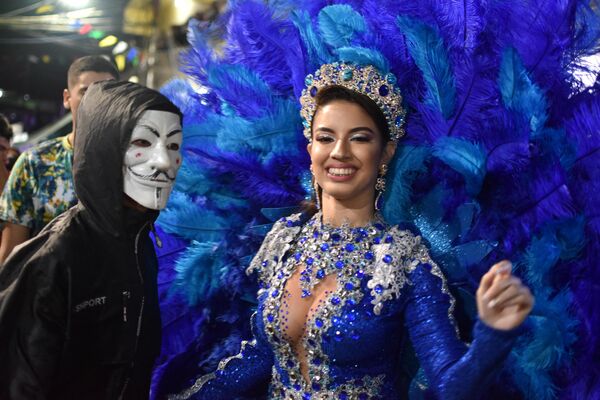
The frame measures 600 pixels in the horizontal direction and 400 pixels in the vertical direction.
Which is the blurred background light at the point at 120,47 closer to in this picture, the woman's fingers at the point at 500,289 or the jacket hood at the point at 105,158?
the jacket hood at the point at 105,158

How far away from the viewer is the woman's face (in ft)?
6.39

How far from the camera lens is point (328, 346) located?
1.88 metres

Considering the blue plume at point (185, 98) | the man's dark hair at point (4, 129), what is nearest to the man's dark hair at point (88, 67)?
the blue plume at point (185, 98)

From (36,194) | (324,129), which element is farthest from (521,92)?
(36,194)

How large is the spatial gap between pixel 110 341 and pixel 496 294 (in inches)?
35.5

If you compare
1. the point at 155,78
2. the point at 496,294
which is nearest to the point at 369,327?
the point at 496,294

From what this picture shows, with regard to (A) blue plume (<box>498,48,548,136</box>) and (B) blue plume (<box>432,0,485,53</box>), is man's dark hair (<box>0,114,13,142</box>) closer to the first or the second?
(B) blue plume (<box>432,0,485,53</box>)

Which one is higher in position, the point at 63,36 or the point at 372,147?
the point at 63,36

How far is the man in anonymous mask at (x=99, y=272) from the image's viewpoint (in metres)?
1.56

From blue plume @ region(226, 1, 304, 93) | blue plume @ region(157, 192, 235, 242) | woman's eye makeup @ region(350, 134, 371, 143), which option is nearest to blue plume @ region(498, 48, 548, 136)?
woman's eye makeup @ region(350, 134, 371, 143)

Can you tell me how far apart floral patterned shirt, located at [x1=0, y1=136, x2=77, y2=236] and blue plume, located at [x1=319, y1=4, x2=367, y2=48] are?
1284 millimetres

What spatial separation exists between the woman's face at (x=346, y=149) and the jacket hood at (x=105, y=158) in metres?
0.51

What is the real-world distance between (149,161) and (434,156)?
856 millimetres

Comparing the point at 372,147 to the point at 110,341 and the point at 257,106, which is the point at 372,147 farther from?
the point at 110,341
